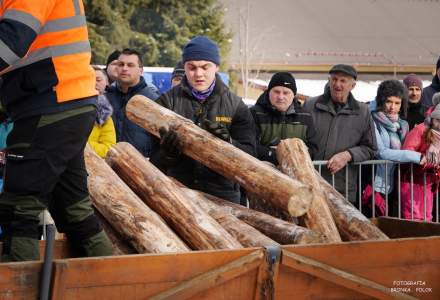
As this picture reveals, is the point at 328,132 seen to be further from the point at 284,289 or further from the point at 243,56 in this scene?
the point at 243,56

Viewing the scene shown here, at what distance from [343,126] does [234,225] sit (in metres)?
2.70

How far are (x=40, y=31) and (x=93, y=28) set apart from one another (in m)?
26.5

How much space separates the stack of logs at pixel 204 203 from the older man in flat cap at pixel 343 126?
4.63 feet

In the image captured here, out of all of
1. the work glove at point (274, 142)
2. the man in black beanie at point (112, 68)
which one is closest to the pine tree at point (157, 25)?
the man in black beanie at point (112, 68)

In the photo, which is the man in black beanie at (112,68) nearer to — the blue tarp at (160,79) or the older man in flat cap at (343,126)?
the older man in flat cap at (343,126)

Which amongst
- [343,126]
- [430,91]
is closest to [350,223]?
[343,126]

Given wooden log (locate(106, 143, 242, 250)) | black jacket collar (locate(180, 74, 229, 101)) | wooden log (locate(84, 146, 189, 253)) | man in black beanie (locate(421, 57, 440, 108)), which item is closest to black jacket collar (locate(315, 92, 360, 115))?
black jacket collar (locate(180, 74, 229, 101))

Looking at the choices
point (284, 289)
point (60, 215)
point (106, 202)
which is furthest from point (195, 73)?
point (284, 289)

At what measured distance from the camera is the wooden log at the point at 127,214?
4.49 meters

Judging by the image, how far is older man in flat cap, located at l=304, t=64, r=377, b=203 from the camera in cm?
722

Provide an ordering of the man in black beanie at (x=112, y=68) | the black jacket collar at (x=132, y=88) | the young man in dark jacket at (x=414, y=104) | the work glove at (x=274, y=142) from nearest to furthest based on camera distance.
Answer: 1. the work glove at (x=274, y=142)
2. the black jacket collar at (x=132, y=88)
3. the man in black beanie at (x=112, y=68)
4. the young man in dark jacket at (x=414, y=104)

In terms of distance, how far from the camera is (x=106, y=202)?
15.8ft

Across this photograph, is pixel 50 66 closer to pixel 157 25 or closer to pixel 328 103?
pixel 328 103

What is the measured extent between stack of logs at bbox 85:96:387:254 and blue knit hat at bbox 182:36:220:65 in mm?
438
